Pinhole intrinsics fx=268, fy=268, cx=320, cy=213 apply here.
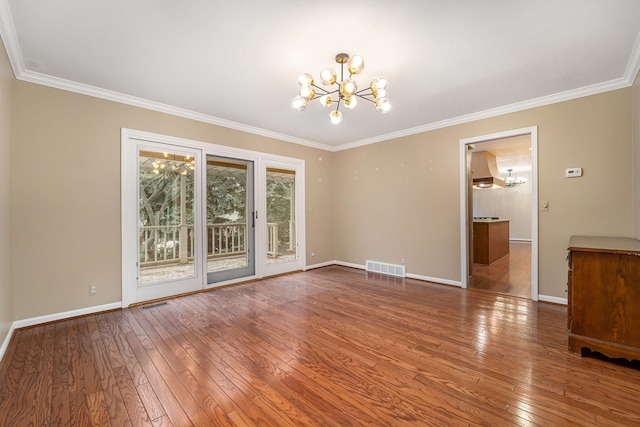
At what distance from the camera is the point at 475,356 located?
2.24 metres

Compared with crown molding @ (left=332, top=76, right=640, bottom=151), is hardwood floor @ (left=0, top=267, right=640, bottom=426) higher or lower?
lower

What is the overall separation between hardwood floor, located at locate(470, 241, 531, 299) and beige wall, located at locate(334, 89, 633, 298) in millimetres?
489

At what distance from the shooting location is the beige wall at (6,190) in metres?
2.33

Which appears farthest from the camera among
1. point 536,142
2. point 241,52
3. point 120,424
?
point 536,142

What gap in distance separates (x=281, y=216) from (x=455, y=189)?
123 inches

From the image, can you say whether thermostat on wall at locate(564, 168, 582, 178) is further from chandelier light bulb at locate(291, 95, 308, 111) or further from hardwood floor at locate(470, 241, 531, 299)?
chandelier light bulb at locate(291, 95, 308, 111)

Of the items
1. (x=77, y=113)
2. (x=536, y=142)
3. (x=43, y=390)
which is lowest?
(x=43, y=390)

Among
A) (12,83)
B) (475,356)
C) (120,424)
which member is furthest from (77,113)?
(475,356)

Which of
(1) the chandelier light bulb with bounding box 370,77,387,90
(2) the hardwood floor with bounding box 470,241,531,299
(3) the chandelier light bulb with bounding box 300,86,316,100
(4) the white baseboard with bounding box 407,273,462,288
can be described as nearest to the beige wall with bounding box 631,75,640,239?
(2) the hardwood floor with bounding box 470,241,531,299

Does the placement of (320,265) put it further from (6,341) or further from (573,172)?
(6,341)

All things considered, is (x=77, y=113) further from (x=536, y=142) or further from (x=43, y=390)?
(x=536, y=142)

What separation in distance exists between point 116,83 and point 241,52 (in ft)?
5.58

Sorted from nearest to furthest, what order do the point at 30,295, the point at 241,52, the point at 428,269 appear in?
1. the point at 241,52
2. the point at 30,295
3. the point at 428,269

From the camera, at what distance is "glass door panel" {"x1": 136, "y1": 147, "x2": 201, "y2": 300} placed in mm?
3648
